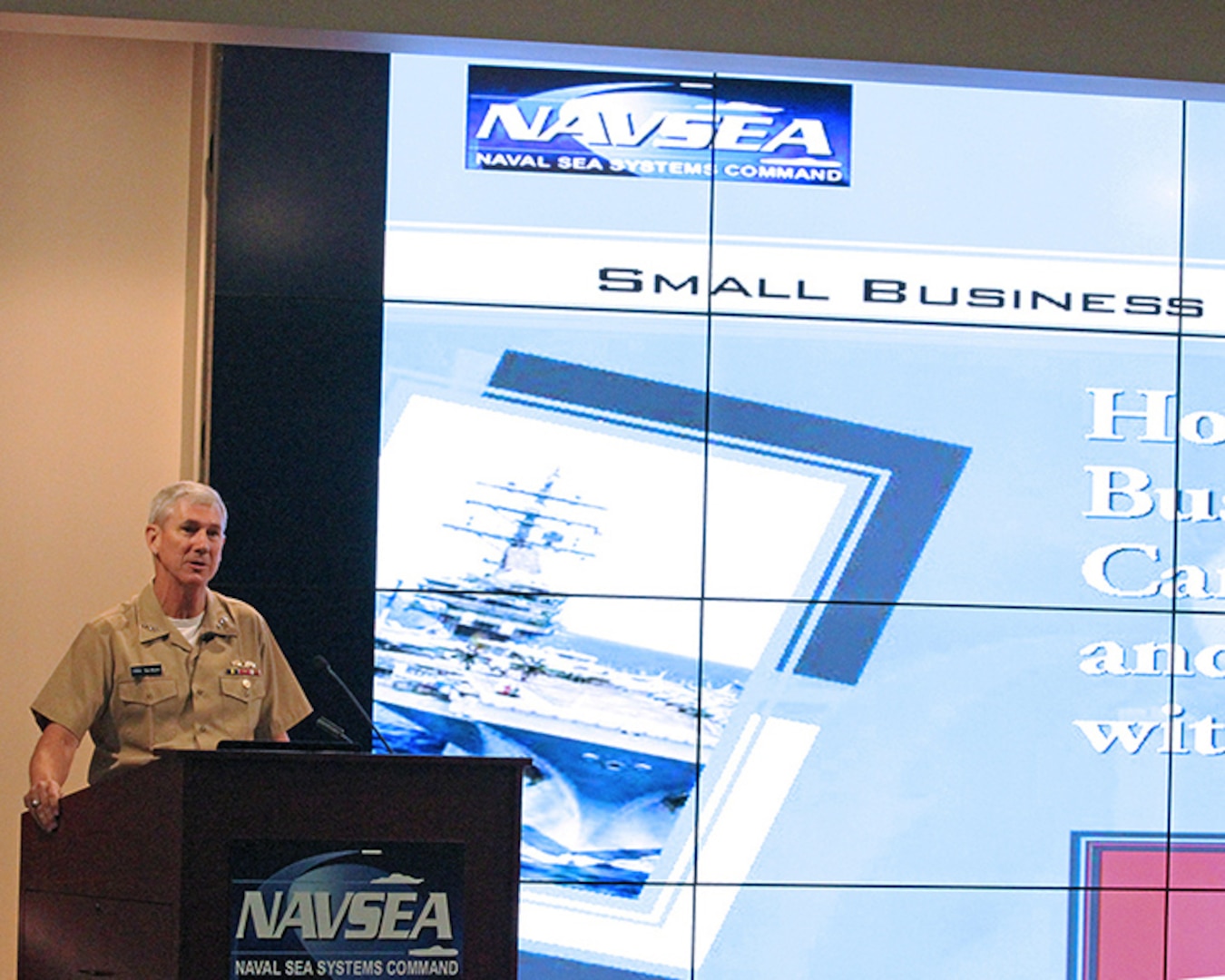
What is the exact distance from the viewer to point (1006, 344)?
630 centimetres

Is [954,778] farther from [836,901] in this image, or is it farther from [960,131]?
[960,131]

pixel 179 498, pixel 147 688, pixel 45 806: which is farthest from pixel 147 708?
pixel 179 498

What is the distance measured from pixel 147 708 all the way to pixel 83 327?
2.21m

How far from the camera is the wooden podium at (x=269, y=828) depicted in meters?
3.74

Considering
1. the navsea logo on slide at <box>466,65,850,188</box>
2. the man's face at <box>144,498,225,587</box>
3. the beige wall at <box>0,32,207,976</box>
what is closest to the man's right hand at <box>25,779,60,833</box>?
the man's face at <box>144,498,225,587</box>

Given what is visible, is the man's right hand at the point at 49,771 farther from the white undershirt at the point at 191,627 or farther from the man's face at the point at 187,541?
the man's face at the point at 187,541

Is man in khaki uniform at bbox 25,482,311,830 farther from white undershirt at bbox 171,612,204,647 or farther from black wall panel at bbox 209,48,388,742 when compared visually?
black wall panel at bbox 209,48,388,742

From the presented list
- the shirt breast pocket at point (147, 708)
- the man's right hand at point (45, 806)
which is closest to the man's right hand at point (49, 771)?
the man's right hand at point (45, 806)

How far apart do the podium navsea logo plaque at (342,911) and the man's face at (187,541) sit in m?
1.08

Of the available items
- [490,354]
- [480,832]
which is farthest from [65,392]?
[480,832]

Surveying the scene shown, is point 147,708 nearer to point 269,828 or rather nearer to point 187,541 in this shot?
point 187,541

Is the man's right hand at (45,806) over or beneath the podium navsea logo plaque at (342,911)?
over

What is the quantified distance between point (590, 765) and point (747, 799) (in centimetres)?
54

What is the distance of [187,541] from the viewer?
465 cm
